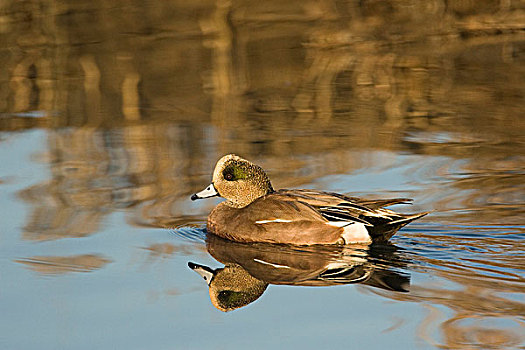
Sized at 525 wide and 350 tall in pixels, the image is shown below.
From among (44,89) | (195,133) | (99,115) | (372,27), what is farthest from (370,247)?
(372,27)

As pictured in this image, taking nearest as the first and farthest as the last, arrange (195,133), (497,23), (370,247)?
1. (370,247)
2. (195,133)
3. (497,23)

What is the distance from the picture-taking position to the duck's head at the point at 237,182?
7484 millimetres

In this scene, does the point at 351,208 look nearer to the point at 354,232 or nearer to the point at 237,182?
the point at 354,232

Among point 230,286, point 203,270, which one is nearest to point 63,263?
point 203,270

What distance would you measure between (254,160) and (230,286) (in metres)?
3.04

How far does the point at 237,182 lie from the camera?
295 inches

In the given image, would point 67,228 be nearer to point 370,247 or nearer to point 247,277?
point 247,277

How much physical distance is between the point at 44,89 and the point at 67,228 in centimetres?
512

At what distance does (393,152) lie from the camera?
919 cm

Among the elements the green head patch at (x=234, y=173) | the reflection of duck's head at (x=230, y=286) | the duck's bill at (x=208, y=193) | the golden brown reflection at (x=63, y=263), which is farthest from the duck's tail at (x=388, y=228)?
the golden brown reflection at (x=63, y=263)

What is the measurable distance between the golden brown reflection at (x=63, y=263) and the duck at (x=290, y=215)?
3.40 ft

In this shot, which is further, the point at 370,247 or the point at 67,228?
the point at 67,228

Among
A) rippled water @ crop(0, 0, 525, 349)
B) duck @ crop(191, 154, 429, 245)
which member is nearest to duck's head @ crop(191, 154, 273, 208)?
duck @ crop(191, 154, 429, 245)

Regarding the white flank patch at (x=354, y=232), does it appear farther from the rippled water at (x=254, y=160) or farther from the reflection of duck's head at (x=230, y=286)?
the reflection of duck's head at (x=230, y=286)
